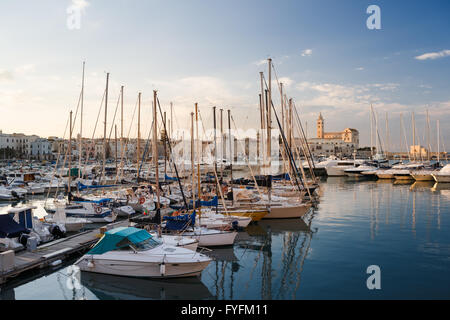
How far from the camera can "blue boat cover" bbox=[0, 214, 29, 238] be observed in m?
15.9

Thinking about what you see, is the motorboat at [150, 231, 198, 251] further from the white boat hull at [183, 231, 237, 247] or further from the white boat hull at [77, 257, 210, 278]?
the white boat hull at [77, 257, 210, 278]

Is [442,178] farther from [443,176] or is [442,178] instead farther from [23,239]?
[23,239]

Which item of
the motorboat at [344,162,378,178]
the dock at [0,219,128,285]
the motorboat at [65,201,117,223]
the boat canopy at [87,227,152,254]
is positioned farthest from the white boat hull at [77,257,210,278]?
the motorboat at [344,162,378,178]

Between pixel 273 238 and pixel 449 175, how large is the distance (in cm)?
4727

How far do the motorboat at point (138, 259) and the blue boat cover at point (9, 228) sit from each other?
4.81m

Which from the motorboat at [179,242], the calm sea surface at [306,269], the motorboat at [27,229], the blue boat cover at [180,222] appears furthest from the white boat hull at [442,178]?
the motorboat at [27,229]

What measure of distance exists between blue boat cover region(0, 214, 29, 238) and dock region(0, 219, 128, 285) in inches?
45.7

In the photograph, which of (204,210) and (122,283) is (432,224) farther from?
(122,283)

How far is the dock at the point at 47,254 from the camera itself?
1341 cm

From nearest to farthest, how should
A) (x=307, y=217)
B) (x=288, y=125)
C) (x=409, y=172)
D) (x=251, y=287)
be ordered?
(x=251, y=287) → (x=307, y=217) → (x=288, y=125) → (x=409, y=172)

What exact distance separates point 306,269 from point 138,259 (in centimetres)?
755

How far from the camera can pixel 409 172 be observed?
60625mm

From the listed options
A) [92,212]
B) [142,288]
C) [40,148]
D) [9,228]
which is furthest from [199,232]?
[40,148]

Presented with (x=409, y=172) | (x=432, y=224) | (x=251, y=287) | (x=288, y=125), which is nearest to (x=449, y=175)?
(x=409, y=172)
